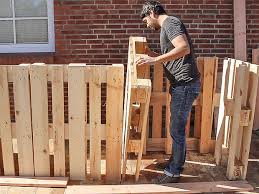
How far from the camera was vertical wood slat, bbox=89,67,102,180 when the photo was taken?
13.2ft

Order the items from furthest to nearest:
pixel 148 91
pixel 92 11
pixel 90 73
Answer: pixel 92 11
pixel 90 73
pixel 148 91

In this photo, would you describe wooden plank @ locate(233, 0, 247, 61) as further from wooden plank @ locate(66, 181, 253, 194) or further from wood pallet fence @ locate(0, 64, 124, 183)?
wood pallet fence @ locate(0, 64, 124, 183)

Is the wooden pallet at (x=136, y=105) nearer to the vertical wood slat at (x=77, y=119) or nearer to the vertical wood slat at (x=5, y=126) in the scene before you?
the vertical wood slat at (x=77, y=119)

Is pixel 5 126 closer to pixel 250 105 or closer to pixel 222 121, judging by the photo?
pixel 222 121

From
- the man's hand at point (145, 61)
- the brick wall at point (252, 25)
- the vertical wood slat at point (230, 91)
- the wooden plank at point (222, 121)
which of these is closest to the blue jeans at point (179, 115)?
the man's hand at point (145, 61)

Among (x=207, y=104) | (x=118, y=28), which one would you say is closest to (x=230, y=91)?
(x=207, y=104)

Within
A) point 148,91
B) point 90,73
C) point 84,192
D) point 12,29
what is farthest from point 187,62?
point 12,29

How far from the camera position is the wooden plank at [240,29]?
5.90m

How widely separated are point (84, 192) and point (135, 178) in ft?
2.02

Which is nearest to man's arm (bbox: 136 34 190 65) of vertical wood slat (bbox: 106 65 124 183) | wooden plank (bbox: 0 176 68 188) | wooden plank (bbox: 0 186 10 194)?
vertical wood slat (bbox: 106 65 124 183)

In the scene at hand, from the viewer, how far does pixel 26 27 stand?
6176mm

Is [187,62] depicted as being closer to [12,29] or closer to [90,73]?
[90,73]

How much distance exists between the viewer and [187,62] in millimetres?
4082

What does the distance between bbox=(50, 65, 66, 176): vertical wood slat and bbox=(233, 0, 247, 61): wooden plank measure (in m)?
3.10
